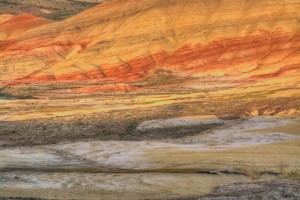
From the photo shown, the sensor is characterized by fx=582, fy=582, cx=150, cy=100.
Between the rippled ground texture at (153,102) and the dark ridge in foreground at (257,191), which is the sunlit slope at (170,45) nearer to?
the rippled ground texture at (153,102)

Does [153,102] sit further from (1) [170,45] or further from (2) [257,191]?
(2) [257,191]

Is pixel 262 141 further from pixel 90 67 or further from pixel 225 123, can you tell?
pixel 90 67

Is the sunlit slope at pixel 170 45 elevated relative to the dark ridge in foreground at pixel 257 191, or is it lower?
elevated

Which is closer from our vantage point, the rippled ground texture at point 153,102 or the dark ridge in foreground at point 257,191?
the dark ridge in foreground at point 257,191

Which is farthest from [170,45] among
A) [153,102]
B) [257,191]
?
[257,191]

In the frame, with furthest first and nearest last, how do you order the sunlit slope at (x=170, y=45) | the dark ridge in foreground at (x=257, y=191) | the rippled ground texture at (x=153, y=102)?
the sunlit slope at (x=170, y=45) → the rippled ground texture at (x=153, y=102) → the dark ridge in foreground at (x=257, y=191)

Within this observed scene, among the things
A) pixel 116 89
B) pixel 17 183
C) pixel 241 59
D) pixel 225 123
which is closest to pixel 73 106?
pixel 116 89

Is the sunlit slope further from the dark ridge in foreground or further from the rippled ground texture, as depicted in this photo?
the dark ridge in foreground

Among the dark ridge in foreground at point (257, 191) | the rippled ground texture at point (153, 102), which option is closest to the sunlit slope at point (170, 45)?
the rippled ground texture at point (153, 102)
